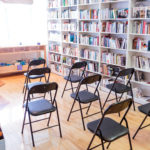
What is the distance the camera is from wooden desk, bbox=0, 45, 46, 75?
6.57m

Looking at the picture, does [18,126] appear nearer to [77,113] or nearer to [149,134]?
[77,113]

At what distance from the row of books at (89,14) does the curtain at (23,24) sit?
224cm

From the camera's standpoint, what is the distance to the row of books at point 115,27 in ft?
14.4

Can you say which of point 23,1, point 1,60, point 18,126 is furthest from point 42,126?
point 23,1

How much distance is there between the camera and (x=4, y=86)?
571 cm

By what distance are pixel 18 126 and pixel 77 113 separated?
44.9 inches

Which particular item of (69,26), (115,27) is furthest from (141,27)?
(69,26)

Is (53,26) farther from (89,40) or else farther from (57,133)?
(57,133)

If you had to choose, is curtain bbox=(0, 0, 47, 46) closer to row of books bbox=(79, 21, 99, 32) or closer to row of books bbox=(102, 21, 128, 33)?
row of books bbox=(79, 21, 99, 32)

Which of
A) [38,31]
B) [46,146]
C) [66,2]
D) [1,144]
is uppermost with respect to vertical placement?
[66,2]

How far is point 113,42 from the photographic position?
4.71 metres

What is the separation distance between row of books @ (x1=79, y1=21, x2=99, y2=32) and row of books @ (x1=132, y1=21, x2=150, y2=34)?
111 centimetres

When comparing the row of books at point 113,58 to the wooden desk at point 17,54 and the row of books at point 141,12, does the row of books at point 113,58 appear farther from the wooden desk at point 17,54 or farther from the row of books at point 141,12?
the wooden desk at point 17,54

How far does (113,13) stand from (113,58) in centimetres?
103
